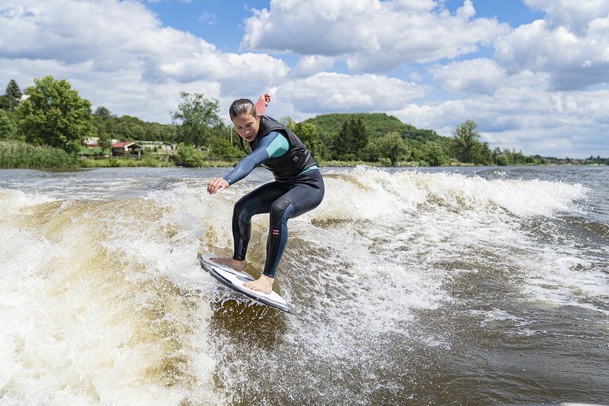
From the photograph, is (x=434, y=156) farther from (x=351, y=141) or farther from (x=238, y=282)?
(x=238, y=282)

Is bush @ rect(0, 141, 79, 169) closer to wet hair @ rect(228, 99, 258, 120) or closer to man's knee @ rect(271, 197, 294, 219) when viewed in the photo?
wet hair @ rect(228, 99, 258, 120)

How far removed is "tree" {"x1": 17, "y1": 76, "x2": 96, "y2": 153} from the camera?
63.8 metres

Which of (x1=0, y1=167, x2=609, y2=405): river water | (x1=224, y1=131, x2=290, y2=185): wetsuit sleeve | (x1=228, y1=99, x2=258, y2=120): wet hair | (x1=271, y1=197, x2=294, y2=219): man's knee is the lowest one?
(x1=0, y1=167, x2=609, y2=405): river water

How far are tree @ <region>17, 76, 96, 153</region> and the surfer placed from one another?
67764 millimetres

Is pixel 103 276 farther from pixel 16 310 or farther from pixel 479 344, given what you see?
pixel 479 344

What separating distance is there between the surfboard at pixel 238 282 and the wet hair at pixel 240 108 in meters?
1.71

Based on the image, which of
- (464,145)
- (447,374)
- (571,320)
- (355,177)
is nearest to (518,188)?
(355,177)

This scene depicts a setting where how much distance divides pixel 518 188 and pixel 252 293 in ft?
59.0

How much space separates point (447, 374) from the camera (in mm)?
3850

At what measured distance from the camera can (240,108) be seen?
473 cm

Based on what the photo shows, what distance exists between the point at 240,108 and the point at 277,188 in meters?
1.13

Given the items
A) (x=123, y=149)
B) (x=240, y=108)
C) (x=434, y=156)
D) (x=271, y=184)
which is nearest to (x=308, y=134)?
(x=434, y=156)

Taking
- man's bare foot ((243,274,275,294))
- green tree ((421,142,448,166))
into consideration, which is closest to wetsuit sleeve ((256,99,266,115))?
man's bare foot ((243,274,275,294))

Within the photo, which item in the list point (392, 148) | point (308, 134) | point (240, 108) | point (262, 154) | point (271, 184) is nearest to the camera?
point (262, 154)
